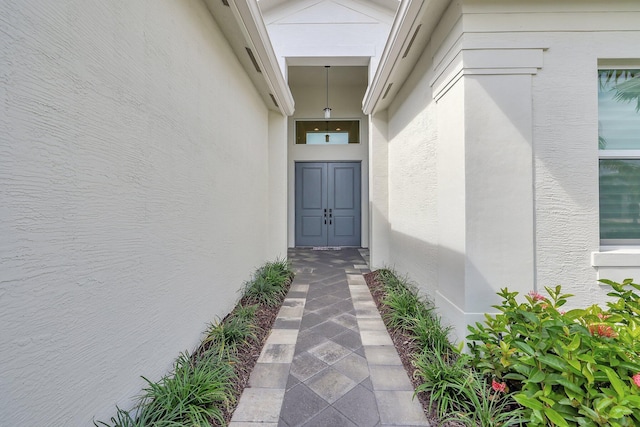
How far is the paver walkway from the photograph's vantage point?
1.54 meters

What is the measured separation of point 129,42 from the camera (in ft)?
4.58

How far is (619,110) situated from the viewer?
7.06 ft

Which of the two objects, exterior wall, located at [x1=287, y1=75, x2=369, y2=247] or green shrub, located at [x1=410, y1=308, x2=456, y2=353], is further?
exterior wall, located at [x1=287, y1=75, x2=369, y2=247]

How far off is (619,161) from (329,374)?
116 inches

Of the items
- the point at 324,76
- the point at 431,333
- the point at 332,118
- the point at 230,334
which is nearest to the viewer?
the point at 431,333

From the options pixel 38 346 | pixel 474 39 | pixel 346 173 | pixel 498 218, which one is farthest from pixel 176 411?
pixel 346 173

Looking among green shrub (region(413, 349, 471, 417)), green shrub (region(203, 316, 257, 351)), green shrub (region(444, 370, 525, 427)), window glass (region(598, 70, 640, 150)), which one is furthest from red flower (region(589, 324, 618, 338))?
green shrub (region(203, 316, 257, 351))

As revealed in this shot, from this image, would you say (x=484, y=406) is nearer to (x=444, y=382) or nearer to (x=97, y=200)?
(x=444, y=382)

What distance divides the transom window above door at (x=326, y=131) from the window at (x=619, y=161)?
16.7 ft

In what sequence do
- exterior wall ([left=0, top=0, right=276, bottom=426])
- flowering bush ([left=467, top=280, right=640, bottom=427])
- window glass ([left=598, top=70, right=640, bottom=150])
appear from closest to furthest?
1. exterior wall ([left=0, top=0, right=276, bottom=426])
2. flowering bush ([left=467, top=280, right=640, bottom=427])
3. window glass ([left=598, top=70, right=640, bottom=150])

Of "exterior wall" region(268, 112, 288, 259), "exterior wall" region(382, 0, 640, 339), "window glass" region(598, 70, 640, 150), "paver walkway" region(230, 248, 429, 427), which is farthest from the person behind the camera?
"exterior wall" region(268, 112, 288, 259)

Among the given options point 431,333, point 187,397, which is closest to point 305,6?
point 431,333

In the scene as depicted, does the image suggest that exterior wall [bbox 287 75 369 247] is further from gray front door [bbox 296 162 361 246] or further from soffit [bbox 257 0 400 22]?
soffit [bbox 257 0 400 22]

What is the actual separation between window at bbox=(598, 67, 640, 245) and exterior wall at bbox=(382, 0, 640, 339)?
20 cm
